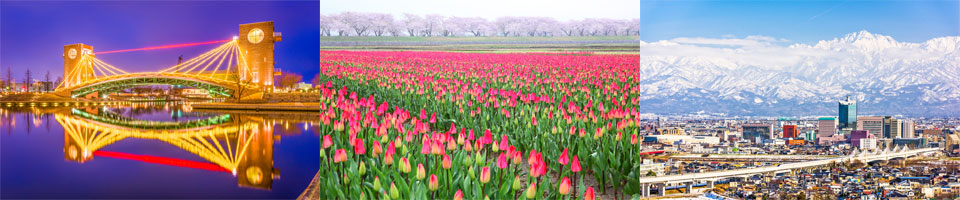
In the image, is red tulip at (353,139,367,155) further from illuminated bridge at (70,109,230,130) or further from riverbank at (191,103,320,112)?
illuminated bridge at (70,109,230,130)

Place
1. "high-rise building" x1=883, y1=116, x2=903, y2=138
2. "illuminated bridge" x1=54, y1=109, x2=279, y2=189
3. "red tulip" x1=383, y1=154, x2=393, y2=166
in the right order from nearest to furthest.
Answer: "red tulip" x1=383, y1=154, x2=393, y2=166 < "illuminated bridge" x1=54, y1=109, x2=279, y2=189 < "high-rise building" x1=883, y1=116, x2=903, y2=138

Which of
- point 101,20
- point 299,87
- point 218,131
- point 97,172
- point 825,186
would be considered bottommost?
point 825,186

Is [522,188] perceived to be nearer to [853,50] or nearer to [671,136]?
[671,136]

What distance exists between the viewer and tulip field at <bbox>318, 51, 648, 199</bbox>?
3.75 m

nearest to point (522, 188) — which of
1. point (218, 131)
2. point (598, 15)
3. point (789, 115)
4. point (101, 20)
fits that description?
point (598, 15)

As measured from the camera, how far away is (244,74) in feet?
15.3

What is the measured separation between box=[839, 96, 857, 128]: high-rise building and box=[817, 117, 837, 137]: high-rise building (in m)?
0.08

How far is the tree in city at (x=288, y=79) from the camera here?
477 centimetres

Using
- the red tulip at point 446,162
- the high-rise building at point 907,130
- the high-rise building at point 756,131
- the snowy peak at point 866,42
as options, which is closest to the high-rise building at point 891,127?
the high-rise building at point 907,130

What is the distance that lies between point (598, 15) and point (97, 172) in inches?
173

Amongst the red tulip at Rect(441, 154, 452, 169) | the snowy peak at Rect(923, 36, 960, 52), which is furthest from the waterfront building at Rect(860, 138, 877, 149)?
the red tulip at Rect(441, 154, 452, 169)

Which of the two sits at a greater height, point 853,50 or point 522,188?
point 853,50

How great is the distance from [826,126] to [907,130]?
2.87 feet

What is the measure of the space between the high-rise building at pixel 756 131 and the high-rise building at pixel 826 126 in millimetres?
593
